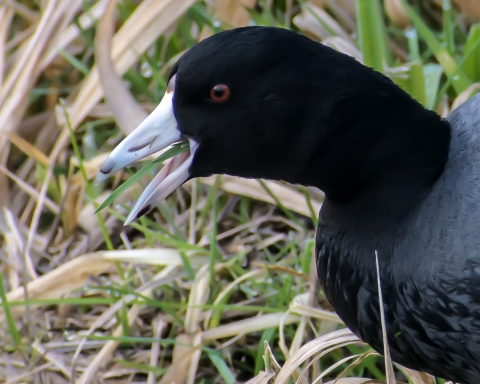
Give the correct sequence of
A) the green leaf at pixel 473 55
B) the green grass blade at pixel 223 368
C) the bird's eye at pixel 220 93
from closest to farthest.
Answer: the bird's eye at pixel 220 93 → the green grass blade at pixel 223 368 → the green leaf at pixel 473 55

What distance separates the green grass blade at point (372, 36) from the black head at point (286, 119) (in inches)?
24.0

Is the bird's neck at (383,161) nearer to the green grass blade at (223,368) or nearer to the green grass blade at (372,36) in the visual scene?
the green grass blade at (223,368)

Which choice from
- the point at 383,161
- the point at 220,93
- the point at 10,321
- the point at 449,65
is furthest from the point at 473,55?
the point at 10,321

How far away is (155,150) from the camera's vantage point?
3.31ft

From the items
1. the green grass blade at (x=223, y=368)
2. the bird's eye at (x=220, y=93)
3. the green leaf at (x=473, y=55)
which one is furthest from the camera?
the green leaf at (x=473, y=55)

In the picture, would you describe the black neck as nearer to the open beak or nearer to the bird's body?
the bird's body

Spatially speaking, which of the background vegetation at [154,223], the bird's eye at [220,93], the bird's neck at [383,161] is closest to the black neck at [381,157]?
the bird's neck at [383,161]

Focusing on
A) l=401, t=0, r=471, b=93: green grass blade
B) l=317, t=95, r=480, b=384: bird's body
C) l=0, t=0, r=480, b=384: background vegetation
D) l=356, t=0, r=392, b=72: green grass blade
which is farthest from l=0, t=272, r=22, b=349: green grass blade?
→ l=401, t=0, r=471, b=93: green grass blade

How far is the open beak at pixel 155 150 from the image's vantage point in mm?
1004

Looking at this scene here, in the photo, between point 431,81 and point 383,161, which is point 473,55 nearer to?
point 431,81

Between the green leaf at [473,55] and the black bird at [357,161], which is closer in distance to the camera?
the black bird at [357,161]

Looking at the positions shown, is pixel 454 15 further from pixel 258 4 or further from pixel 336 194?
pixel 336 194

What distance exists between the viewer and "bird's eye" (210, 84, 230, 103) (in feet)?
3.13

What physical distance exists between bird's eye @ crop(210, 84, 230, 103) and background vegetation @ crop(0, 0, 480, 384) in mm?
426
